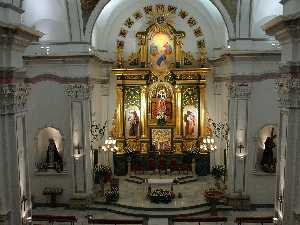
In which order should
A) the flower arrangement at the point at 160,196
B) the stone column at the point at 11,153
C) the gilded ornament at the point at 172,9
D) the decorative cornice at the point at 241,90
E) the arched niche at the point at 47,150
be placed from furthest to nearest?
the gilded ornament at the point at 172,9 < the arched niche at the point at 47,150 < the flower arrangement at the point at 160,196 < the decorative cornice at the point at 241,90 < the stone column at the point at 11,153

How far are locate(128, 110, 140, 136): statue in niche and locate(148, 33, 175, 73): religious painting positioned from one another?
3.07 metres

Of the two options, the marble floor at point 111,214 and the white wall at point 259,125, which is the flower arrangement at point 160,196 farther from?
the white wall at point 259,125

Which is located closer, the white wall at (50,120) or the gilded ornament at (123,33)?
the white wall at (50,120)

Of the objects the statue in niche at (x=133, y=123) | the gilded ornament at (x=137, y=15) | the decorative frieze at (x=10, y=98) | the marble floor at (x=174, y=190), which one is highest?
the gilded ornament at (x=137, y=15)

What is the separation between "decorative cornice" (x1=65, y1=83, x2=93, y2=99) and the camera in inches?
764

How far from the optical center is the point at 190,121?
24781mm

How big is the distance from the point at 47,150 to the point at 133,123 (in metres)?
6.12

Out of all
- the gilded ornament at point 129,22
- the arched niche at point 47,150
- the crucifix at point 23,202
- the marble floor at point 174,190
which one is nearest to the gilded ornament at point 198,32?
the gilded ornament at point 129,22

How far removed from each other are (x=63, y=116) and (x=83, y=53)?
3.27m

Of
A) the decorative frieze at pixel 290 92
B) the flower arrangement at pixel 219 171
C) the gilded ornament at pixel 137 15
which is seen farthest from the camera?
the gilded ornament at pixel 137 15

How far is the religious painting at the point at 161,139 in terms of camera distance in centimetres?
2488

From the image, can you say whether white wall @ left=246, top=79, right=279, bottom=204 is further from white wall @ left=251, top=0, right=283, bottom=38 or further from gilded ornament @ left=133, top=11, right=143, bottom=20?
gilded ornament @ left=133, top=11, right=143, bottom=20

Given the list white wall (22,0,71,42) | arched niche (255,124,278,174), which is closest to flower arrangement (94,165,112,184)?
white wall (22,0,71,42)

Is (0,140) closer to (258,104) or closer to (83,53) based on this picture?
(83,53)
